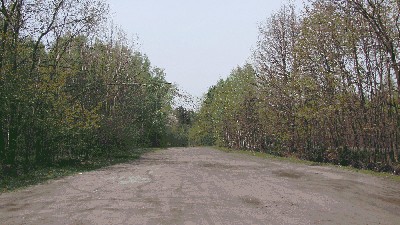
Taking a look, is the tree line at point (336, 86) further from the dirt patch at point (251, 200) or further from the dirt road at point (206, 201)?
the dirt patch at point (251, 200)

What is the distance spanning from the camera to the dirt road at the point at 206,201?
9.21m

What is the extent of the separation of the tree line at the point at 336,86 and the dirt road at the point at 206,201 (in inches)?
182

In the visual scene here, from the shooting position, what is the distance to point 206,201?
1123cm

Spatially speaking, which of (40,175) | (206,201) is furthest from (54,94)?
(206,201)

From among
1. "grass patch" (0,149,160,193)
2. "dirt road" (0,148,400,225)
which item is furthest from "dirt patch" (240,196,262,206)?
"grass patch" (0,149,160,193)

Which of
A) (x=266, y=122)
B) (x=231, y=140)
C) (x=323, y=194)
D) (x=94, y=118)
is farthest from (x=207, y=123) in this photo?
(x=323, y=194)

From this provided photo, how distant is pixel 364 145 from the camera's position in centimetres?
2188

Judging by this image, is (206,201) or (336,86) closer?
(206,201)

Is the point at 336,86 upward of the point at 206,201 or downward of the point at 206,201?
upward

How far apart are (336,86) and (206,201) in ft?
46.3

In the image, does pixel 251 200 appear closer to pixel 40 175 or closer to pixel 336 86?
pixel 40 175

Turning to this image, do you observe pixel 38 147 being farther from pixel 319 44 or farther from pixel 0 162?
pixel 319 44

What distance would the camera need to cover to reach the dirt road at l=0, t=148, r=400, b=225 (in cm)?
921

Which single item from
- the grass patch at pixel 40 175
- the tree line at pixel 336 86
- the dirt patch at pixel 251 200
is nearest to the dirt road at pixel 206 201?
the dirt patch at pixel 251 200
